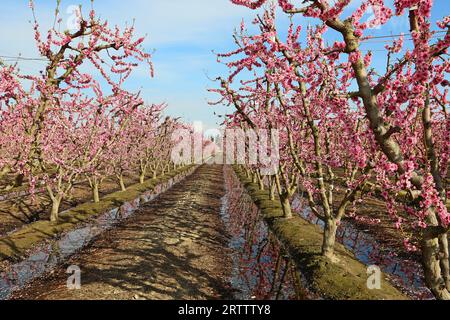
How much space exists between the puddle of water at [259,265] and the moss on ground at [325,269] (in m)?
0.40

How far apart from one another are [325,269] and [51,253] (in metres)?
11.3

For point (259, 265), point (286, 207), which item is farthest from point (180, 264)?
point (286, 207)

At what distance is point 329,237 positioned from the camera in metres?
13.4

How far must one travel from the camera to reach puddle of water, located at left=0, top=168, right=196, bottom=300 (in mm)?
12734

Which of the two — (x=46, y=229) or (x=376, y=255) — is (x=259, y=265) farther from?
(x=46, y=229)

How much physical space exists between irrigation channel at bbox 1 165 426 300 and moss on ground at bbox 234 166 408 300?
392mm

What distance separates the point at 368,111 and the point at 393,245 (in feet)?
40.5

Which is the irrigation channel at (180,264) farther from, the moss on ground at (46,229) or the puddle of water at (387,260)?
the moss on ground at (46,229)

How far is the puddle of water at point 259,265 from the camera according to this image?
11.6m

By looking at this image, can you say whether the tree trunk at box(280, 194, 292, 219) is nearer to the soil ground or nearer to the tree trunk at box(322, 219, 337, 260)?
the tree trunk at box(322, 219, 337, 260)

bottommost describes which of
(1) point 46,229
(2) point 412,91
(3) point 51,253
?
(3) point 51,253

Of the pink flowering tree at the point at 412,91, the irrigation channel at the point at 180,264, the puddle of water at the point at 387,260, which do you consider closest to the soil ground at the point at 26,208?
the irrigation channel at the point at 180,264
